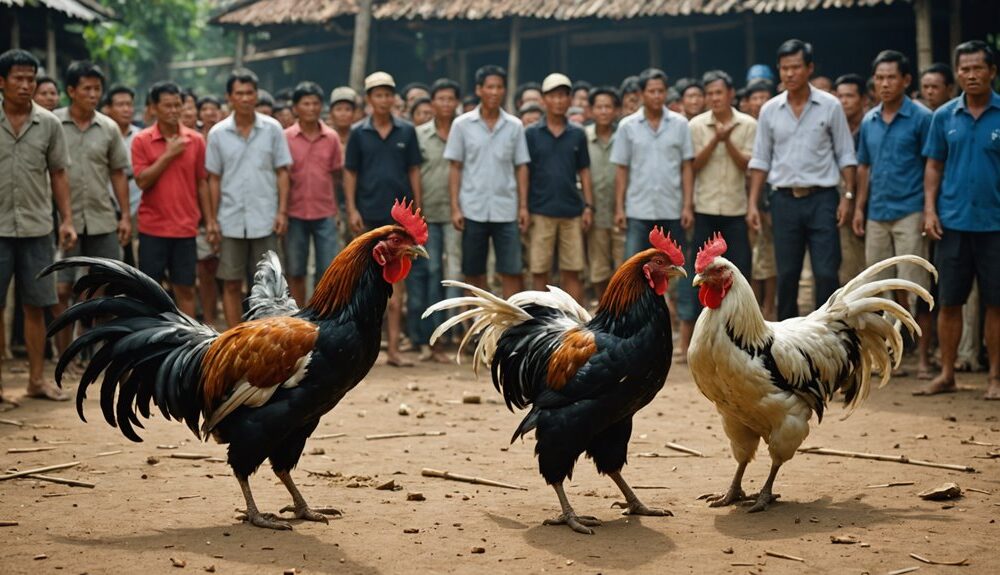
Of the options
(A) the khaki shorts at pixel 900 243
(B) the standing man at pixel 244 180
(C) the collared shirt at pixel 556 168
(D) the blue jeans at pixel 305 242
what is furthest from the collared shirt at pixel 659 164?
(B) the standing man at pixel 244 180

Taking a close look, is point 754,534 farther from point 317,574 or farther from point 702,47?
point 702,47

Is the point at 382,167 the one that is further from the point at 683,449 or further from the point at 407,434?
the point at 683,449

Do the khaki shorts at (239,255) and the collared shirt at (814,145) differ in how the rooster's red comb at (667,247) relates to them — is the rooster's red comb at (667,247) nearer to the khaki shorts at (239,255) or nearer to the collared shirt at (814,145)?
the collared shirt at (814,145)

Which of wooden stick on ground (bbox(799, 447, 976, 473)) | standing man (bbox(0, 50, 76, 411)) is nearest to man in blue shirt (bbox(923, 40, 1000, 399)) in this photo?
wooden stick on ground (bbox(799, 447, 976, 473))

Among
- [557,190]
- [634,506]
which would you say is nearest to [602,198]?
[557,190]

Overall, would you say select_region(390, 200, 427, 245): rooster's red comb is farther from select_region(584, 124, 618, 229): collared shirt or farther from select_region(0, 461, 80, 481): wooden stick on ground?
select_region(584, 124, 618, 229): collared shirt

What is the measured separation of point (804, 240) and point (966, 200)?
1357 mm

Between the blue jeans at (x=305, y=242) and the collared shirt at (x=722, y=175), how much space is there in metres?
3.33

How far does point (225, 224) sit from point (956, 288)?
5.97 metres

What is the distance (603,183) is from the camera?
428 inches

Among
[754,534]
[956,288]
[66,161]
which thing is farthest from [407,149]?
[754,534]

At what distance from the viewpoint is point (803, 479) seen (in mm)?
6121

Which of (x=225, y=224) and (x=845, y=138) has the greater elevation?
(x=845, y=138)

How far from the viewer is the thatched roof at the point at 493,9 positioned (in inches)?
645
